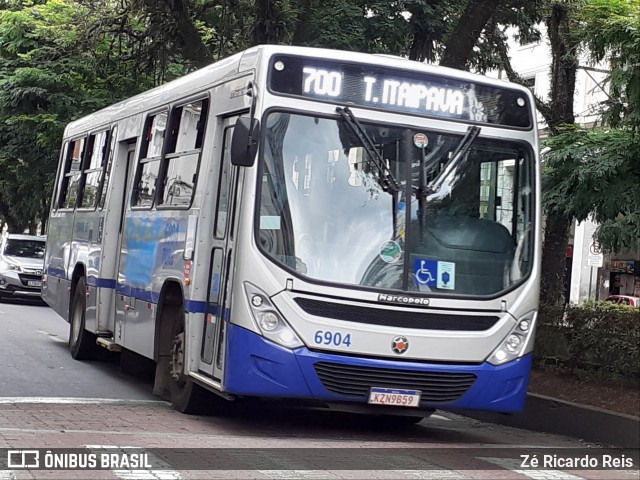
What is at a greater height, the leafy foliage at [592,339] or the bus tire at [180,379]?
the leafy foliage at [592,339]

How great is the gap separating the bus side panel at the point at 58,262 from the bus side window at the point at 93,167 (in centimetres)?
82

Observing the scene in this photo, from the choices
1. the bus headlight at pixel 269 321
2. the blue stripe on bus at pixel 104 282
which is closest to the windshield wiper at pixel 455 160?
the bus headlight at pixel 269 321

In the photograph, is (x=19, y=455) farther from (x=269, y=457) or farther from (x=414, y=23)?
(x=414, y=23)

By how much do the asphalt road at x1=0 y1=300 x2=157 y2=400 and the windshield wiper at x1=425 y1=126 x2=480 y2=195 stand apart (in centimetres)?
432

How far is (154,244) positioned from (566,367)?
14.9 feet

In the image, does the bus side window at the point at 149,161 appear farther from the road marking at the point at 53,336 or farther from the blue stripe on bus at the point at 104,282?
the road marking at the point at 53,336

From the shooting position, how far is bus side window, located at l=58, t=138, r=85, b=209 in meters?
16.4

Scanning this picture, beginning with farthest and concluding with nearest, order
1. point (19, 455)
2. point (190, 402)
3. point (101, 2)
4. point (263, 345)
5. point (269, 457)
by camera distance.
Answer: point (101, 2)
point (190, 402)
point (263, 345)
point (269, 457)
point (19, 455)

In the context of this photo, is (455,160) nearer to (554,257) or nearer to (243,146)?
(243,146)

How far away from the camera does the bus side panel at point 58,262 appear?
16.3 meters

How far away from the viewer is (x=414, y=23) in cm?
1873

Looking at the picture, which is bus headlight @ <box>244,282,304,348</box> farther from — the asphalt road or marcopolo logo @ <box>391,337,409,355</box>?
the asphalt road

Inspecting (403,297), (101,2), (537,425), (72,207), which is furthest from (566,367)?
(101,2)

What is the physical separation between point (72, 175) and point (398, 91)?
8499mm
